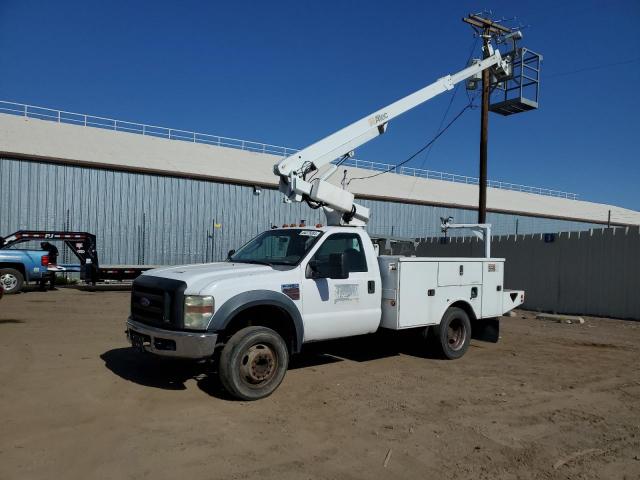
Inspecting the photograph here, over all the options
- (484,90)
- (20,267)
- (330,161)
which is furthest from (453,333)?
(20,267)

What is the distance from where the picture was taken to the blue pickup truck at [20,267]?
53.7ft

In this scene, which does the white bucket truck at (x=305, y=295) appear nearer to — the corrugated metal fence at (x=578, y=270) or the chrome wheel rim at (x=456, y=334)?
the chrome wheel rim at (x=456, y=334)

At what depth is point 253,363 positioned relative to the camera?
19.7 feet

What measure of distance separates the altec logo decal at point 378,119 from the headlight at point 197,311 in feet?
17.7

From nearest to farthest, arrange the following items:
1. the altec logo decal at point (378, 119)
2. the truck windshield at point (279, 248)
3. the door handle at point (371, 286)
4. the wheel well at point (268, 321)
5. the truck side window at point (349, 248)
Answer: the wheel well at point (268, 321)
the truck windshield at point (279, 248)
the truck side window at point (349, 248)
the door handle at point (371, 286)
the altec logo decal at point (378, 119)

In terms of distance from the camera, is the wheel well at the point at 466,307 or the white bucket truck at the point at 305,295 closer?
the white bucket truck at the point at 305,295

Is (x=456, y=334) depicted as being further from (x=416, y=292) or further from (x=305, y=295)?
(x=305, y=295)

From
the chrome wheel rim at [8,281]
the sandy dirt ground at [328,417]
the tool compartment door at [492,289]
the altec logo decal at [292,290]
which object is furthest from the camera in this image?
the chrome wheel rim at [8,281]

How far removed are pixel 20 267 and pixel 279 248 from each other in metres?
13.0

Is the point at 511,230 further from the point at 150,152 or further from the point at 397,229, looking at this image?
the point at 150,152

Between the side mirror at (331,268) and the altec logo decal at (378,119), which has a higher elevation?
the altec logo decal at (378,119)

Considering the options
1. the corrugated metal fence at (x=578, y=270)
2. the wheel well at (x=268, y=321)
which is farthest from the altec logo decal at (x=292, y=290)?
the corrugated metal fence at (x=578, y=270)

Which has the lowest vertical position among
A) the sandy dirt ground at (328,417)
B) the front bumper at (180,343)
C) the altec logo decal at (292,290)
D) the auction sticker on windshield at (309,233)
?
the sandy dirt ground at (328,417)

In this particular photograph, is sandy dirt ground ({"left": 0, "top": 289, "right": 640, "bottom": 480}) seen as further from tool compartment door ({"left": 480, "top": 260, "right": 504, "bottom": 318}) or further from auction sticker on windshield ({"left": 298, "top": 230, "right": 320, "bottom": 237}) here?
auction sticker on windshield ({"left": 298, "top": 230, "right": 320, "bottom": 237})
